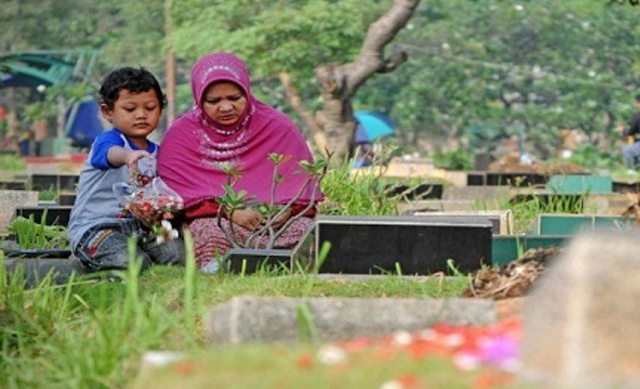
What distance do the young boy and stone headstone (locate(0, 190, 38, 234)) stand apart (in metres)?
2.48

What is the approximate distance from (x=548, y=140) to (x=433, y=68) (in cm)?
406

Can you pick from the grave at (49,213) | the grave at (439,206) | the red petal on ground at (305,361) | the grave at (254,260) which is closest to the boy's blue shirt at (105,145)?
the grave at (254,260)

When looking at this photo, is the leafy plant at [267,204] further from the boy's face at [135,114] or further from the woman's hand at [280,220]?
the boy's face at [135,114]

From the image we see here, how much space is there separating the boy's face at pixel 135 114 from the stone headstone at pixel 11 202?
2519 millimetres

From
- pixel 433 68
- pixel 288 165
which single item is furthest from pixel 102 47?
pixel 288 165

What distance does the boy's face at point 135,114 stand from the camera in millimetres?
10375

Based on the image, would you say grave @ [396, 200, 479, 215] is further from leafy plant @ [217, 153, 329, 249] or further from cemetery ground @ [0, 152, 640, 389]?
cemetery ground @ [0, 152, 640, 389]

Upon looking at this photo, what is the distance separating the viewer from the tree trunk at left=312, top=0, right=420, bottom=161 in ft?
76.8

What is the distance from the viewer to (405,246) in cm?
924

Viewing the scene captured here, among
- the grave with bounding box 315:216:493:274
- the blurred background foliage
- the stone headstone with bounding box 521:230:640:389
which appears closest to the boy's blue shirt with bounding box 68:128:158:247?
the grave with bounding box 315:216:493:274

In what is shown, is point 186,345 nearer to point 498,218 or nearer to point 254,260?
point 254,260

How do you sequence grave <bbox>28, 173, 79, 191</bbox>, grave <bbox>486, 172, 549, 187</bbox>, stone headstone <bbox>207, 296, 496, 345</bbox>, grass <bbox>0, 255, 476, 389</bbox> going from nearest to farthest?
stone headstone <bbox>207, 296, 496, 345</bbox> → grass <bbox>0, 255, 476, 389</bbox> → grave <bbox>28, 173, 79, 191</bbox> → grave <bbox>486, 172, 549, 187</bbox>

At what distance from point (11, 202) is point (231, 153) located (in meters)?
3.20

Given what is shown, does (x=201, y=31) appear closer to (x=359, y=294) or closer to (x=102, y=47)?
(x=102, y=47)
